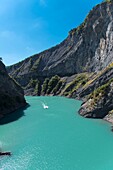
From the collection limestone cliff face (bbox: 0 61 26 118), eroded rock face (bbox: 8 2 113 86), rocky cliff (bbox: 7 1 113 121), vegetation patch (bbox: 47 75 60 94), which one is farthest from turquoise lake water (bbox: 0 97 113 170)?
vegetation patch (bbox: 47 75 60 94)

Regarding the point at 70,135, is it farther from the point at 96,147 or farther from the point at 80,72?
the point at 80,72

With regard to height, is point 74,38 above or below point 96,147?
above

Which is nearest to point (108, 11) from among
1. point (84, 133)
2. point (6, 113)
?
point (6, 113)

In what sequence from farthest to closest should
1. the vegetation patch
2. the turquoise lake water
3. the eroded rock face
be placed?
1. the vegetation patch
2. the eroded rock face
3. the turquoise lake water

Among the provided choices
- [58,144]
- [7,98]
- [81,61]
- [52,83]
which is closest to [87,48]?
[81,61]

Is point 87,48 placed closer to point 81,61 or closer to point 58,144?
point 81,61

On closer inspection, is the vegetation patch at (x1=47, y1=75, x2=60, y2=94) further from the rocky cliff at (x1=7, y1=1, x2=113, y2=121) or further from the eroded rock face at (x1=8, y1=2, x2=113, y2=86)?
the eroded rock face at (x1=8, y1=2, x2=113, y2=86)

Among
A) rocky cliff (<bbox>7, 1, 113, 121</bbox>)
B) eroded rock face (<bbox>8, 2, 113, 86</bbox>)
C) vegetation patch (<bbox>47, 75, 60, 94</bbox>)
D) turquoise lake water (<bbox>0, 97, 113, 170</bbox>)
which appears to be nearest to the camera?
turquoise lake water (<bbox>0, 97, 113, 170</bbox>)

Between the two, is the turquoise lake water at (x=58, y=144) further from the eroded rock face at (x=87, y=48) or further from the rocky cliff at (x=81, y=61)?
the eroded rock face at (x=87, y=48)
